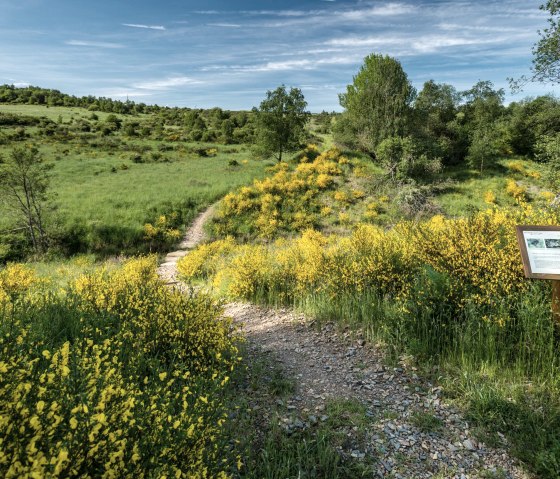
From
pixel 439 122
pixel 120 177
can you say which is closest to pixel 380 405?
pixel 120 177

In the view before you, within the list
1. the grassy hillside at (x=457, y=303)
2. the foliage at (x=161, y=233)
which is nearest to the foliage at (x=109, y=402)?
the grassy hillside at (x=457, y=303)

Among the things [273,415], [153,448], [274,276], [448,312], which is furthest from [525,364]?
[274,276]

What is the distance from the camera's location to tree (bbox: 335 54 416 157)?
30422 millimetres

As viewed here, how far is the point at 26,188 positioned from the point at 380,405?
21263 millimetres

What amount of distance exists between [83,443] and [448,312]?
5584 mm

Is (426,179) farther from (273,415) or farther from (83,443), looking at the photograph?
(83,443)

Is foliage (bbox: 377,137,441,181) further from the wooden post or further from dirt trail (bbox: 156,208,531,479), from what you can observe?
the wooden post

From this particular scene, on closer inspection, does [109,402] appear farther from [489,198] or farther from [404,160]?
[404,160]

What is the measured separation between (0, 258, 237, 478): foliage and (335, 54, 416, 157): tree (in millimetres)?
29839

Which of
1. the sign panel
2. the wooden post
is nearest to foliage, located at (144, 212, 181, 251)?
the sign panel

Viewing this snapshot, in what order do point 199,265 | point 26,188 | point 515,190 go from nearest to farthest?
point 199,265
point 26,188
point 515,190

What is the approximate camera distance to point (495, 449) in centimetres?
377

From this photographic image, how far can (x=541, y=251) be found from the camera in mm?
4766

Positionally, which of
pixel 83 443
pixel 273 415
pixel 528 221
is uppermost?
pixel 528 221
